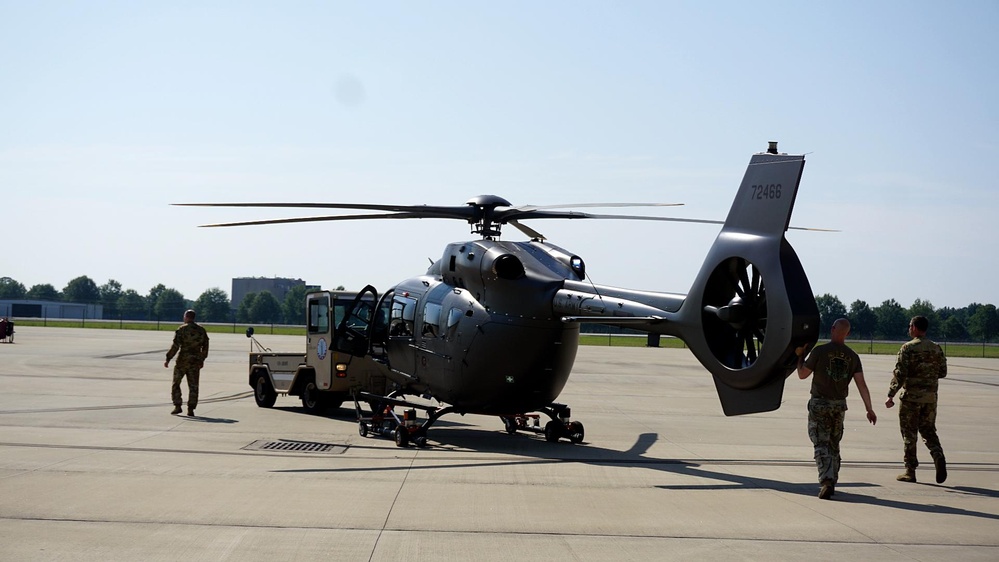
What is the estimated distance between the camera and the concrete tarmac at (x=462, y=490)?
7203 millimetres

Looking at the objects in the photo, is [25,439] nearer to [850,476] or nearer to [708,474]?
[708,474]

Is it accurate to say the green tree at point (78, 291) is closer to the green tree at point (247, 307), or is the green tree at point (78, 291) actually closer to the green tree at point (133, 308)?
the green tree at point (133, 308)

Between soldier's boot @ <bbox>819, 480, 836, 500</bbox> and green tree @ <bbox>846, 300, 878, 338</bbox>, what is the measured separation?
115 metres

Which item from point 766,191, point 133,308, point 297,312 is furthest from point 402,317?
point 133,308

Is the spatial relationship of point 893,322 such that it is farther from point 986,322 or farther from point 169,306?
point 169,306

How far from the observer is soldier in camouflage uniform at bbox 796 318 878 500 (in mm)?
9938

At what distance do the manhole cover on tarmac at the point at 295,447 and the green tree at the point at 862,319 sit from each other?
114175 mm

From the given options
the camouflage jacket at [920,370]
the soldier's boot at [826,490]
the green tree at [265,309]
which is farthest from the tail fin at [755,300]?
the green tree at [265,309]

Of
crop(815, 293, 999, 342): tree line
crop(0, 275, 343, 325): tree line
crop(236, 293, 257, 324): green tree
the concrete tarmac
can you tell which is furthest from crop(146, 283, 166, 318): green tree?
the concrete tarmac

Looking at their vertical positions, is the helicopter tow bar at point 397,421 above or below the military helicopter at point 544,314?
below

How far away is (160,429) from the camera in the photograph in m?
14.8

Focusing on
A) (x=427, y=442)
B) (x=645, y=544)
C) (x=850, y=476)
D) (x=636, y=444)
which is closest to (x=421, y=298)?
(x=427, y=442)

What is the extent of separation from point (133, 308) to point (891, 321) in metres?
138

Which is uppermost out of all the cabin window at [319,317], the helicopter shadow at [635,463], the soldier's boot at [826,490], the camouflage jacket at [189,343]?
the cabin window at [319,317]
